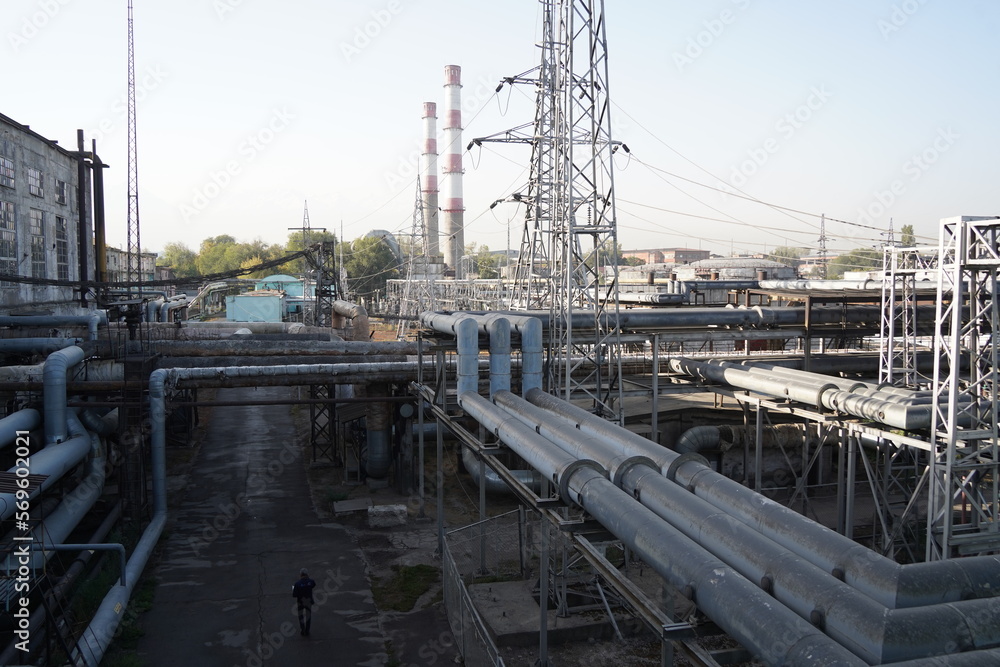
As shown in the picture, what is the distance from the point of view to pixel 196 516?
17.9 metres

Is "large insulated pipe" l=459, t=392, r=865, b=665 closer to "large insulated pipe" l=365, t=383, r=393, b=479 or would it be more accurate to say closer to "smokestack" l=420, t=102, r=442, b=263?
"large insulated pipe" l=365, t=383, r=393, b=479

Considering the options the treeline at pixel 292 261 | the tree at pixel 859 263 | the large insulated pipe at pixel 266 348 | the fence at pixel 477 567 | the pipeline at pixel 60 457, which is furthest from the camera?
the treeline at pixel 292 261

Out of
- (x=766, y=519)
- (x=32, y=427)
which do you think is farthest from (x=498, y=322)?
(x=32, y=427)

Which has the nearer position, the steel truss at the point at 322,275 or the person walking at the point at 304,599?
the person walking at the point at 304,599

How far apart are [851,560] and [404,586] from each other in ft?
30.8

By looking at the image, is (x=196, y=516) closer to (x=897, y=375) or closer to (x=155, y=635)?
(x=155, y=635)

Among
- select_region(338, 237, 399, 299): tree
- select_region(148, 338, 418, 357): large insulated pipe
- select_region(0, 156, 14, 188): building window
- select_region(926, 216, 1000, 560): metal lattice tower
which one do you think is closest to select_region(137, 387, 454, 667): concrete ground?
select_region(148, 338, 418, 357): large insulated pipe

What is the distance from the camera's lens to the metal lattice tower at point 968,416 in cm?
1120

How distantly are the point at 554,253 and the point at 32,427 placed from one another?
37.6 feet

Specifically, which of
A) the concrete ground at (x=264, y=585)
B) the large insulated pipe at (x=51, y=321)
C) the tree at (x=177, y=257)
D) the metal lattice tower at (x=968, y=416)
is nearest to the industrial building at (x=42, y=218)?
the large insulated pipe at (x=51, y=321)

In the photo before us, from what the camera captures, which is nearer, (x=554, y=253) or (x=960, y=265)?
(x=960, y=265)

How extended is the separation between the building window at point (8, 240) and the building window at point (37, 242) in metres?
1.73

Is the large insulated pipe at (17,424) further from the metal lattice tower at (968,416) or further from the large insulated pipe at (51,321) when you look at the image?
the metal lattice tower at (968,416)

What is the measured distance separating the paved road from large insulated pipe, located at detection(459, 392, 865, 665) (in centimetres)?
496
